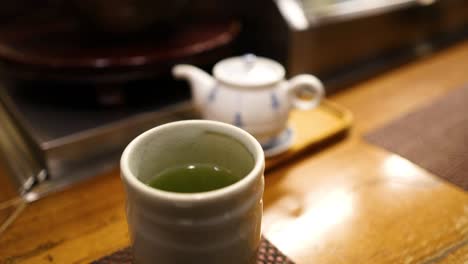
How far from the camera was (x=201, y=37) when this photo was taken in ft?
2.79

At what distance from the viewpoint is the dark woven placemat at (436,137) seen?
688 millimetres

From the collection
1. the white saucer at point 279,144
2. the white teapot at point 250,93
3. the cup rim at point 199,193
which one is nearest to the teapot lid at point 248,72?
the white teapot at point 250,93

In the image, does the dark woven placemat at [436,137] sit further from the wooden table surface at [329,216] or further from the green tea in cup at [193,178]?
the green tea in cup at [193,178]

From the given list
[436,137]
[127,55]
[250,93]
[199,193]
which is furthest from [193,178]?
[436,137]

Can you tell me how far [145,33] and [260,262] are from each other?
1.67 ft

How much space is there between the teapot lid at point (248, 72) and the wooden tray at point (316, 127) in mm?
134

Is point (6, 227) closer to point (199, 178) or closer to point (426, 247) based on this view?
point (199, 178)

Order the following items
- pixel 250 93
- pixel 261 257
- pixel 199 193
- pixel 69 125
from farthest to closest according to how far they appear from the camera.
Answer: pixel 69 125 < pixel 250 93 < pixel 261 257 < pixel 199 193

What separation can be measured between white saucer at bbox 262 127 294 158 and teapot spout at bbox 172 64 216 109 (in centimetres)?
13

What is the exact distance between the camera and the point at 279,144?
28.6 inches

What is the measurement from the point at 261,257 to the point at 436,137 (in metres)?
0.43

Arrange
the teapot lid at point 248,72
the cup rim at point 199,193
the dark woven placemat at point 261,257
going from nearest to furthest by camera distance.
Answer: the cup rim at point 199,193, the dark woven placemat at point 261,257, the teapot lid at point 248,72

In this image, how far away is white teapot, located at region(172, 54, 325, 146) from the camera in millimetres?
648

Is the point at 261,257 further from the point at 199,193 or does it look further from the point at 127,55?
the point at 127,55
